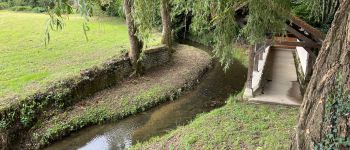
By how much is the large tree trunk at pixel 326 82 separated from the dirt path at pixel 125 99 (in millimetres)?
7015

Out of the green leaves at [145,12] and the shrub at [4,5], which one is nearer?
the green leaves at [145,12]

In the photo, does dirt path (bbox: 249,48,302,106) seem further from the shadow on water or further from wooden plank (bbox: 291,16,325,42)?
wooden plank (bbox: 291,16,325,42)

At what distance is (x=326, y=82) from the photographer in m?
3.82

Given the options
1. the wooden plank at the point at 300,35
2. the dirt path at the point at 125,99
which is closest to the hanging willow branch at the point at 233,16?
the wooden plank at the point at 300,35

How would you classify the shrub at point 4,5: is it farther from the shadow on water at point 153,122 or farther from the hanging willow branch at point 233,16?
the hanging willow branch at point 233,16

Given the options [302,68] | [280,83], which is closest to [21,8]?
[302,68]

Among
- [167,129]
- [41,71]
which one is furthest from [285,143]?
[41,71]

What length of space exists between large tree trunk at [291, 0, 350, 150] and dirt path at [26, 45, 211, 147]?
276 inches

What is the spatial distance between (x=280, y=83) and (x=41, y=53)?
10040mm

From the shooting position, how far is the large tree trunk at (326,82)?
3.62 metres

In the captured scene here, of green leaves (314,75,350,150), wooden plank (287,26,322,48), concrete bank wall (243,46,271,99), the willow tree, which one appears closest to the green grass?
concrete bank wall (243,46,271,99)

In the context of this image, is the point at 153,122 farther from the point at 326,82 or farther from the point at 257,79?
the point at 326,82

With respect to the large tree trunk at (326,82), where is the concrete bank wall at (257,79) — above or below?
below

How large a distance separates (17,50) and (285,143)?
485 inches
